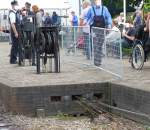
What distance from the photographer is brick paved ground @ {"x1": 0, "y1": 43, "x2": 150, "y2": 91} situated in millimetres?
11211

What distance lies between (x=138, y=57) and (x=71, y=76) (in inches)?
83.0

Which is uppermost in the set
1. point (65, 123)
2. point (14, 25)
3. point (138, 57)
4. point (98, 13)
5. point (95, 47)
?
point (98, 13)

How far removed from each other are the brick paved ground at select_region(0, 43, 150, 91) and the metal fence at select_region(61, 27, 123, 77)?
0.20m

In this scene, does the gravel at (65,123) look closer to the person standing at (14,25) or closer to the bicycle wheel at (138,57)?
the bicycle wheel at (138,57)

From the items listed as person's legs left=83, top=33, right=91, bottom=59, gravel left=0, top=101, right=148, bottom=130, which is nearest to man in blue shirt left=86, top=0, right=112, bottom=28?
person's legs left=83, top=33, right=91, bottom=59

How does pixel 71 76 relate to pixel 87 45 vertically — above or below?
below

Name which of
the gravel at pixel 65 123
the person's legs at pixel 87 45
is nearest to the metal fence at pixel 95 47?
the person's legs at pixel 87 45

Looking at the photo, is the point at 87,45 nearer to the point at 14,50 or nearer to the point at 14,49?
the point at 14,50

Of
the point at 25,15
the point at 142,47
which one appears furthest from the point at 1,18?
the point at 142,47

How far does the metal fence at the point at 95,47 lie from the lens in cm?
1227

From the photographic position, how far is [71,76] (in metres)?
12.5

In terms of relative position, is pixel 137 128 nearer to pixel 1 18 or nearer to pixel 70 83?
pixel 70 83

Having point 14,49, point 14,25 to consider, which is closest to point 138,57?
point 14,25

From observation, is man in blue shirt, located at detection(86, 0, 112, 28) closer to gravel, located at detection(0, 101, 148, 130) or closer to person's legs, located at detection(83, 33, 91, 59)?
person's legs, located at detection(83, 33, 91, 59)
